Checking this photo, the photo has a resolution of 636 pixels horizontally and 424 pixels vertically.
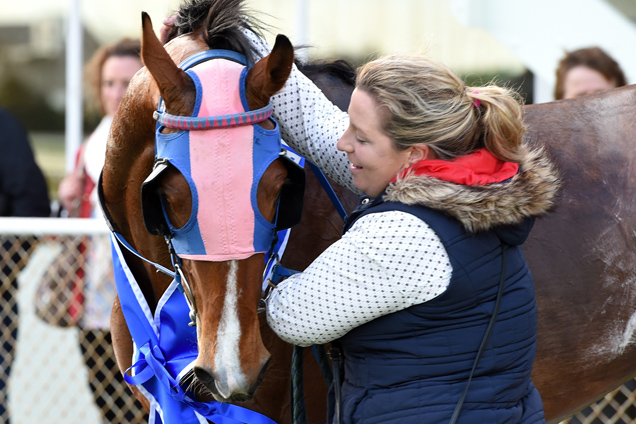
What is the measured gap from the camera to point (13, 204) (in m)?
3.92

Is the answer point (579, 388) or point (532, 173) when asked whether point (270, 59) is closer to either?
point (532, 173)

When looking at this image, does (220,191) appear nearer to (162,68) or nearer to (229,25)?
(162,68)

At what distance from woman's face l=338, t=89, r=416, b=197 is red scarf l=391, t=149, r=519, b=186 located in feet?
0.12

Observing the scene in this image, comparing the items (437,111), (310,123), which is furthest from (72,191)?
(437,111)

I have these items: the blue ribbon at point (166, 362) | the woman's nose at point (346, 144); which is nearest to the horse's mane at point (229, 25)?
the woman's nose at point (346, 144)

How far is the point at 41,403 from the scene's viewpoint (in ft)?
15.7

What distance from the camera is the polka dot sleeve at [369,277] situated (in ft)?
5.09

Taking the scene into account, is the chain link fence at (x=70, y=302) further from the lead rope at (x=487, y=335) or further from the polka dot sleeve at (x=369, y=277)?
the lead rope at (x=487, y=335)

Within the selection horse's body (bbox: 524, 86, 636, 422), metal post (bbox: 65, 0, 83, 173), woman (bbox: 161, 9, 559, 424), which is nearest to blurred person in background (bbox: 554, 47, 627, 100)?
horse's body (bbox: 524, 86, 636, 422)

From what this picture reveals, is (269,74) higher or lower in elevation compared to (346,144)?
higher

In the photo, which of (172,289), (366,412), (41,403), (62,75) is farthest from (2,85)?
(366,412)

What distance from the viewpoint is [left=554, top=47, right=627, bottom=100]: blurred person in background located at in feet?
12.1

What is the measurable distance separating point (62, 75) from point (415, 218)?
669 centimetres

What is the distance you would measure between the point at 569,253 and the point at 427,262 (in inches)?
42.6
